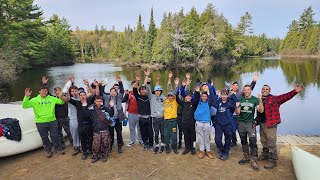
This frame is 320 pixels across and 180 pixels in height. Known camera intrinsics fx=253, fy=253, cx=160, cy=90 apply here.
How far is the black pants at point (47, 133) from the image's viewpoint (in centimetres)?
587

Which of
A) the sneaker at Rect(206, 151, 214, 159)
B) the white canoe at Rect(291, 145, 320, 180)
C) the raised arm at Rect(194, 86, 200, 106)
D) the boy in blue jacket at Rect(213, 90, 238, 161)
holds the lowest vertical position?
the sneaker at Rect(206, 151, 214, 159)

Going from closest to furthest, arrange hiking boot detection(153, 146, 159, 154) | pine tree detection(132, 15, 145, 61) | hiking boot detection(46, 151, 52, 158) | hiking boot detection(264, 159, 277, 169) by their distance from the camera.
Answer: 1. hiking boot detection(264, 159, 277, 169)
2. hiking boot detection(46, 151, 52, 158)
3. hiking boot detection(153, 146, 159, 154)
4. pine tree detection(132, 15, 145, 61)

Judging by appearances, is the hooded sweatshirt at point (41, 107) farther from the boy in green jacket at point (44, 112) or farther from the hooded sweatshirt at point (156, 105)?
the hooded sweatshirt at point (156, 105)

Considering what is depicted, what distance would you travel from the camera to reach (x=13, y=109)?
6.86 m

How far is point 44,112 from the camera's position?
19.1 feet

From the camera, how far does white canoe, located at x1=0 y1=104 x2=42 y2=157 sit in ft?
18.5

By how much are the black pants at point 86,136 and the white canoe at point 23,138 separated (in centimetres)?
126

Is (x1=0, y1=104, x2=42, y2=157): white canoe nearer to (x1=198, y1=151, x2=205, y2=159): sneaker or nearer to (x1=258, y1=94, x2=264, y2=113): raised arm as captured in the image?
(x1=198, y1=151, x2=205, y2=159): sneaker

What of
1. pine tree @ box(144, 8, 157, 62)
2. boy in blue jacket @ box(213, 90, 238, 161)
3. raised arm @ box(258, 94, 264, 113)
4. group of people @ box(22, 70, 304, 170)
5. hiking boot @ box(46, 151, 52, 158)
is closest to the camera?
raised arm @ box(258, 94, 264, 113)

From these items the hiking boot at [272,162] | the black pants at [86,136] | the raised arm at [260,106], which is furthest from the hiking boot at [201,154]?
the black pants at [86,136]

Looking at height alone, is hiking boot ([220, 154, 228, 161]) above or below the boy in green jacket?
below

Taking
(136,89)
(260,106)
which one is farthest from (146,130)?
(260,106)

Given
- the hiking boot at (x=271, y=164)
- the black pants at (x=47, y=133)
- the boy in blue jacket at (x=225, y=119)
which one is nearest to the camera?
the hiking boot at (x=271, y=164)

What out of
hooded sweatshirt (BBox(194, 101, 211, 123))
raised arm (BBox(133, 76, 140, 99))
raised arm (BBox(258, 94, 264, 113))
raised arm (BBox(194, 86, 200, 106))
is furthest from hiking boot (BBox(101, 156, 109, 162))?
raised arm (BBox(258, 94, 264, 113))
